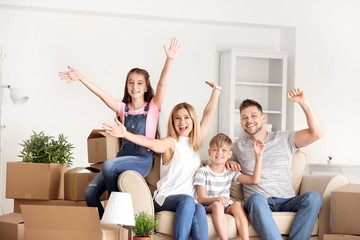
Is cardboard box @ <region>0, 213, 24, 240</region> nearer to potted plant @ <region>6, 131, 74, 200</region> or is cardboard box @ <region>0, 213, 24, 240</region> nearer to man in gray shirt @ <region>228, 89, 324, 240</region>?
potted plant @ <region>6, 131, 74, 200</region>

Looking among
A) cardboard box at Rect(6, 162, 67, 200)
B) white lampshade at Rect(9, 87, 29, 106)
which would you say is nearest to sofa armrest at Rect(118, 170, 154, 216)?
cardboard box at Rect(6, 162, 67, 200)

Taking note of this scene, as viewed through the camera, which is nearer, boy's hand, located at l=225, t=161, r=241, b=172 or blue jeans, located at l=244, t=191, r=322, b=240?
blue jeans, located at l=244, t=191, r=322, b=240

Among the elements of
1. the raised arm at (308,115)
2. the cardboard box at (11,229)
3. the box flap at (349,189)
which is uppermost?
the raised arm at (308,115)

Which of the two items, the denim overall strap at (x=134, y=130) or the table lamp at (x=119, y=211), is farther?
the denim overall strap at (x=134, y=130)

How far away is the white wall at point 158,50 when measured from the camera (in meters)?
5.77

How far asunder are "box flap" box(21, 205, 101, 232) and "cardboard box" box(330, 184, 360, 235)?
1.39 metres

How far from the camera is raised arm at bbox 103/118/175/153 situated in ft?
10.3

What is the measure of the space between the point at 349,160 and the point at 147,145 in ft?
12.2

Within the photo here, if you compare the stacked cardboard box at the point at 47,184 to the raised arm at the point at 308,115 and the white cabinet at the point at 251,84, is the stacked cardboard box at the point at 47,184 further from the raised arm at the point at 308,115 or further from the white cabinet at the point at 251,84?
the white cabinet at the point at 251,84

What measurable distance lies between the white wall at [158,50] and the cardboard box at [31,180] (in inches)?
81.1

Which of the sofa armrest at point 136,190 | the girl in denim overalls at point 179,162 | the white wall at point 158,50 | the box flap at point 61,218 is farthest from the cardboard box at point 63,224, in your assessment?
the white wall at point 158,50

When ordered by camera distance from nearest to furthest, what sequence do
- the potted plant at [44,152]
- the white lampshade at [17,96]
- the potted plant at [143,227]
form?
the potted plant at [143,227] → the potted plant at [44,152] → the white lampshade at [17,96]

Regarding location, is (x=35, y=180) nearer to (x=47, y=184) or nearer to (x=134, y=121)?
(x=47, y=184)

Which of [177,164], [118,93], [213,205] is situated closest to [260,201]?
[213,205]
